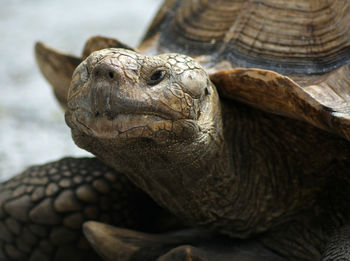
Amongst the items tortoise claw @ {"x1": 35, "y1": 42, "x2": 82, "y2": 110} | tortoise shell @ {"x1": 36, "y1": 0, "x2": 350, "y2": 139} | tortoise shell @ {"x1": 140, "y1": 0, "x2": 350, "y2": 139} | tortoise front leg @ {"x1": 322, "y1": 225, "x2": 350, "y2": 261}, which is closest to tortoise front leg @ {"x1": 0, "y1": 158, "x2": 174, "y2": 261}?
tortoise claw @ {"x1": 35, "y1": 42, "x2": 82, "y2": 110}

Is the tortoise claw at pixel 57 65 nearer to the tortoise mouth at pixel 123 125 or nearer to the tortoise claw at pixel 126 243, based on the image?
the tortoise claw at pixel 126 243

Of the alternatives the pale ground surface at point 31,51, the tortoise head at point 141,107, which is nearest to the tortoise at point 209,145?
the tortoise head at point 141,107

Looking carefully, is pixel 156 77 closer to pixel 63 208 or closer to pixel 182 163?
pixel 182 163

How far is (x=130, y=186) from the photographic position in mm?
2309

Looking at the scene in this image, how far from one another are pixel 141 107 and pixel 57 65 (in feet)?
4.01

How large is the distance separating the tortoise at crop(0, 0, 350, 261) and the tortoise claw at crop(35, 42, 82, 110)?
0.06ft

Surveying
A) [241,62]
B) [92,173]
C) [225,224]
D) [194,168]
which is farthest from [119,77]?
[92,173]

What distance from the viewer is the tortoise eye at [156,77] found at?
144cm

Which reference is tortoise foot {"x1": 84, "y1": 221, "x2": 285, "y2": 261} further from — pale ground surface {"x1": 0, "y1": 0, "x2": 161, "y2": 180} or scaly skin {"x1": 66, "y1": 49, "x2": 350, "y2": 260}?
pale ground surface {"x1": 0, "y1": 0, "x2": 161, "y2": 180}

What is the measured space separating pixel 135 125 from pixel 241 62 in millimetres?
633

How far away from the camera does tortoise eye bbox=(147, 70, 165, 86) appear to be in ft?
4.71

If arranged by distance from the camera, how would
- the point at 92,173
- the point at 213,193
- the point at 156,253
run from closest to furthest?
the point at 213,193 < the point at 156,253 < the point at 92,173

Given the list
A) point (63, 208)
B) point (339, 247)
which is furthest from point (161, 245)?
point (339, 247)

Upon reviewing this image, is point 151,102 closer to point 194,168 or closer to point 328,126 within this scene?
point 194,168
